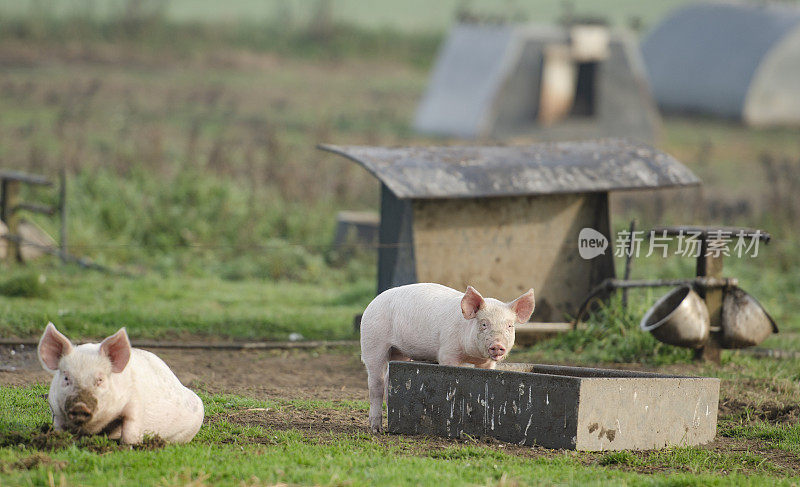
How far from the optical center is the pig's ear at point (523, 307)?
22.7 ft

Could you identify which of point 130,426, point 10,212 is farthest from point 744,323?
point 10,212

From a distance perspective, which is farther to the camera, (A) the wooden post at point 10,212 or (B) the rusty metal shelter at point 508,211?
(A) the wooden post at point 10,212

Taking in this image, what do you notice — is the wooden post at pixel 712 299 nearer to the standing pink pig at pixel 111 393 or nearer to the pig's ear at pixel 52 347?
the standing pink pig at pixel 111 393

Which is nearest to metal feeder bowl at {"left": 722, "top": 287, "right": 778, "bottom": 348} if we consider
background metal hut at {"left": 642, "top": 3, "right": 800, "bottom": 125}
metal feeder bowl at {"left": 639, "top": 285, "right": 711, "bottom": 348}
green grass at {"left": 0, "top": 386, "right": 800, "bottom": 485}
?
metal feeder bowl at {"left": 639, "top": 285, "right": 711, "bottom": 348}

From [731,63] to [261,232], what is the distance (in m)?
Answer: 19.0

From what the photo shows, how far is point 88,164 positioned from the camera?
58.1 feet

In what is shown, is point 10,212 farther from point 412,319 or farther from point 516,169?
point 412,319

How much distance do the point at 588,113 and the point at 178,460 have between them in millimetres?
21910

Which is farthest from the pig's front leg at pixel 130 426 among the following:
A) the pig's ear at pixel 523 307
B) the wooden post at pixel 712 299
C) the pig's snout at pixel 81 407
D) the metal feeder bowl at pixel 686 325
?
the wooden post at pixel 712 299

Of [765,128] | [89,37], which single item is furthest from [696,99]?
[89,37]

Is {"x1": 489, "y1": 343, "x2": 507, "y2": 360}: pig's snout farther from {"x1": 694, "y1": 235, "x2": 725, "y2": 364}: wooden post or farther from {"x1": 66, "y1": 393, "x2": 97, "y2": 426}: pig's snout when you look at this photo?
{"x1": 694, "y1": 235, "x2": 725, "y2": 364}: wooden post

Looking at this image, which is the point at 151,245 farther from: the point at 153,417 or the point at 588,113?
the point at 588,113

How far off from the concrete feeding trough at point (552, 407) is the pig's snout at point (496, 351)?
0.12 meters

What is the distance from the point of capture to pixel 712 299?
33.5 feet
